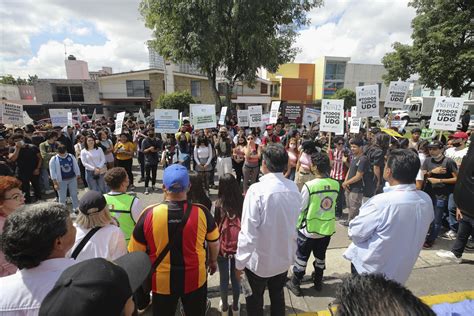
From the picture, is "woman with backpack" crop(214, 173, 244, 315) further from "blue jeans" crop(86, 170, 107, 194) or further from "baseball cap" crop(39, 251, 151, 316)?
"blue jeans" crop(86, 170, 107, 194)

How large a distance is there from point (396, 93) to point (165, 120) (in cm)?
721

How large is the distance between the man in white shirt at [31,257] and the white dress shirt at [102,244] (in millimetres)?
716

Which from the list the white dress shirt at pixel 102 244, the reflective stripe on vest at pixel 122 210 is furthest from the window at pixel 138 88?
the white dress shirt at pixel 102 244

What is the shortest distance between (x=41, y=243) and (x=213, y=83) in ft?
61.7

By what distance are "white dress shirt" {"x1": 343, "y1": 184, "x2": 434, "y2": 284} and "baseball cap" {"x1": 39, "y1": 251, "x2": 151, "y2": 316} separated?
6.68ft

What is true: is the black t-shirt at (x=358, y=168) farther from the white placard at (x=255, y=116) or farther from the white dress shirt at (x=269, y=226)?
the white placard at (x=255, y=116)

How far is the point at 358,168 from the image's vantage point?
A: 485 cm

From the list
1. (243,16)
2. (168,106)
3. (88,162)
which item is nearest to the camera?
(88,162)

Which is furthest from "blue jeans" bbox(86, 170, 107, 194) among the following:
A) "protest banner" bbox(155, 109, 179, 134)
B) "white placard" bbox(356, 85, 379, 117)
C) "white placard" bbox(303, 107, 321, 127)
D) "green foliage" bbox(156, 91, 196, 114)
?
"green foliage" bbox(156, 91, 196, 114)

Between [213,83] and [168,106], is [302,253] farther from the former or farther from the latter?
[168,106]

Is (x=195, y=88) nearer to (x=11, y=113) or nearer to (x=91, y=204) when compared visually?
(x=11, y=113)

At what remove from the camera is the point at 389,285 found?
3.02 feet

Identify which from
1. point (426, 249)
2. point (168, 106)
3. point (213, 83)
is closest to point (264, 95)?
point (168, 106)

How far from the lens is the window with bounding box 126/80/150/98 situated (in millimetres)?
34375
